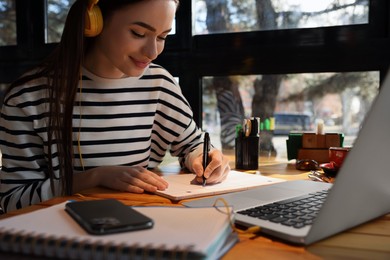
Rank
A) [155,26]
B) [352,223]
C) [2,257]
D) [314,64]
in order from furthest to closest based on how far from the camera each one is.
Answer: [314,64] → [155,26] → [352,223] → [2,257]

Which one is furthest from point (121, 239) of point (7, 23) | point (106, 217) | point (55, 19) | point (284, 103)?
point (7, 23)

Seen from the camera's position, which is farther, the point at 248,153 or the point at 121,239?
the point at 248,153

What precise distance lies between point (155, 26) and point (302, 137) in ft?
2.10

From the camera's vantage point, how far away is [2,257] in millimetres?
449

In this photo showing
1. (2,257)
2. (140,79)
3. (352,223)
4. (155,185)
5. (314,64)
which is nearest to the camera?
(2,257)

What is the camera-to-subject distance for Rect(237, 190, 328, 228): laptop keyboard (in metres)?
0.60

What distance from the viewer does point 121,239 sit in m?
0.43

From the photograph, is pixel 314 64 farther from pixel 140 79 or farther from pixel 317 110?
pixel 140 79

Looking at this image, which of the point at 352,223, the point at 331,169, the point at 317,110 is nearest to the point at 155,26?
the point at 331,169

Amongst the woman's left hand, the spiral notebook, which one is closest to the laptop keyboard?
the spiral notebook

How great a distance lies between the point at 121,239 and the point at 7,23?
1974 millimetres

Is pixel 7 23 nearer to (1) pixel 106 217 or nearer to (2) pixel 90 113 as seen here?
(2) pixel 90 113

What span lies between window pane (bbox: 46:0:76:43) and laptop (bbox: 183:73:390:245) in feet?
5.25

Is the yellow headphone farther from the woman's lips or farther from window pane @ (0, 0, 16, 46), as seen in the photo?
window pane @ (0, 0, 16, 46)
